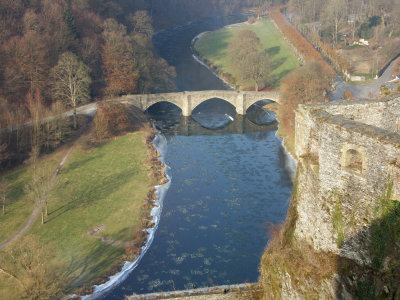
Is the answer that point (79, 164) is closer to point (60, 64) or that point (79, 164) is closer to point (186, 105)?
point (60, 64)

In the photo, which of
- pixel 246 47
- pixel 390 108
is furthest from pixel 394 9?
pixel 390 108

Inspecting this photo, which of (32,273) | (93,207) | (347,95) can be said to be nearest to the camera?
(32,273)

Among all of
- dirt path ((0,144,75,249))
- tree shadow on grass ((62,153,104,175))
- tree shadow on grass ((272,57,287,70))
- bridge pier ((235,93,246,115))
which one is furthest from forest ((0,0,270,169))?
tree shadow on grass ((272,57,287,70))

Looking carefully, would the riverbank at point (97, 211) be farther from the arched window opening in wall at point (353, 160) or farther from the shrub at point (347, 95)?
the shrub at point (347, 95)

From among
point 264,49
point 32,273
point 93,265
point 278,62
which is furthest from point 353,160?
point 264,49

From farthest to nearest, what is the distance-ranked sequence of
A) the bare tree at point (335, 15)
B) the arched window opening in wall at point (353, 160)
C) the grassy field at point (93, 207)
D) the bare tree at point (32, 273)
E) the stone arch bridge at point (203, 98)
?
the bare tree at point (335, 15)
the stone arch bridge at point (203, 98)
the grassy field at point (93, 207)
the bare tree at point (32, 273)
the arched window opening in wall at point (353, 160)

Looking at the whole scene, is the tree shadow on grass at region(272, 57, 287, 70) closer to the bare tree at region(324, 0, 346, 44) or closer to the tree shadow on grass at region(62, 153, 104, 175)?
the bare tree at region(324, 0, 346, 44)

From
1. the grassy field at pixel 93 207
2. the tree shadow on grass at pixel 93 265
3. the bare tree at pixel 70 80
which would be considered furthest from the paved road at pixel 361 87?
the tree shadow on grass at pixel 93 265
